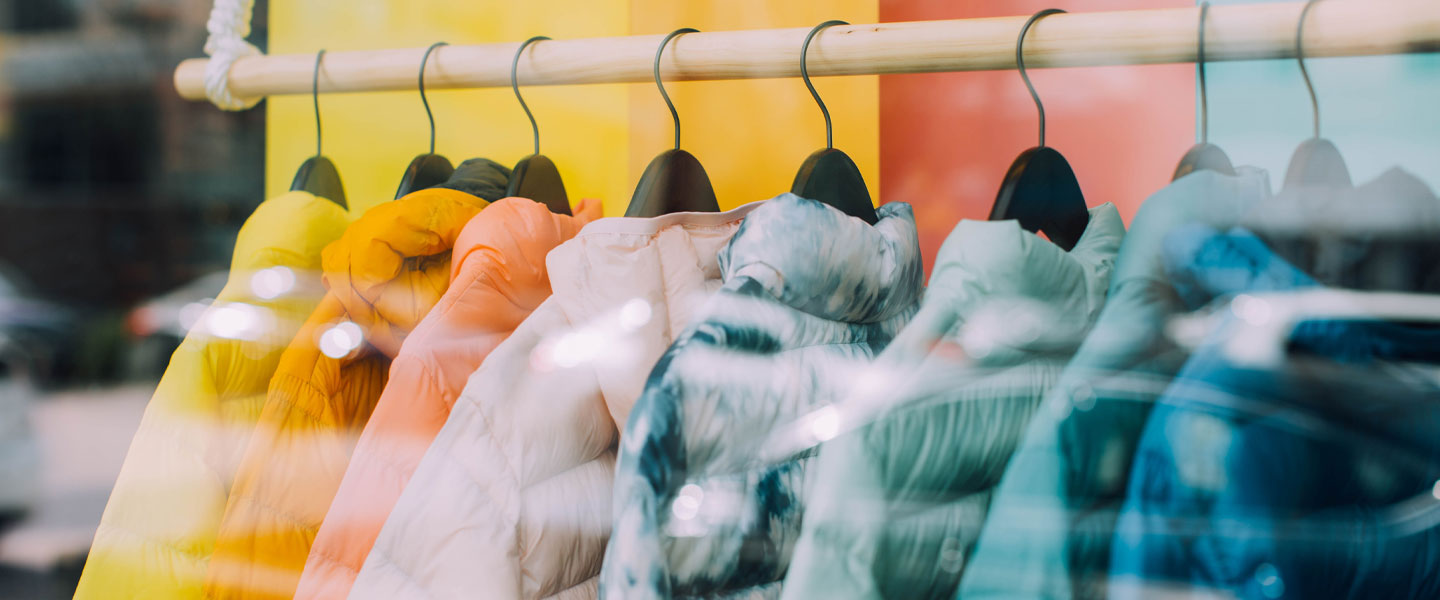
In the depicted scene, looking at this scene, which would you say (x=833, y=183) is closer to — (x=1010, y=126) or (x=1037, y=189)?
(x=1037, y=189)

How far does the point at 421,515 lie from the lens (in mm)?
527

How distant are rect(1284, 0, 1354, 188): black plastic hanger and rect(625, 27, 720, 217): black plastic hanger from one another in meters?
0.39

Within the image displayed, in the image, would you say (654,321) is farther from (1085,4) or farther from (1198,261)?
(1085,4)

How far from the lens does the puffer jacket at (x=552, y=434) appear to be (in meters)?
0.52

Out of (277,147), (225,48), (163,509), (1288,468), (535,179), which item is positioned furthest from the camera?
(277,147)

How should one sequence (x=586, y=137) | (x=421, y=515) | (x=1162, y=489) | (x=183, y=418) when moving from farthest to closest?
(x=586, y=137) → (x=183, y=418) → (x=421, y=515) → (x=1162, y=489)

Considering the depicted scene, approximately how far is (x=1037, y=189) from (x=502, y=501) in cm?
41

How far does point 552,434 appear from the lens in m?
0.56

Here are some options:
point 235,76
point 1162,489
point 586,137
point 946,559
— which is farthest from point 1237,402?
point 235,76

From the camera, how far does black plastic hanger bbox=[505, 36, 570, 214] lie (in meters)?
0.72

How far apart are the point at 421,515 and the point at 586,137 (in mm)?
506

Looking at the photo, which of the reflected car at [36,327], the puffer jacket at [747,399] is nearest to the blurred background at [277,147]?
the reflected car at [36,327]

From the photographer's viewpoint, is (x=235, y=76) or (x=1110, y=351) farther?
(x=235, y=76)

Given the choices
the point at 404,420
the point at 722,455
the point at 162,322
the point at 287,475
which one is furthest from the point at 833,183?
the point at 162,322
